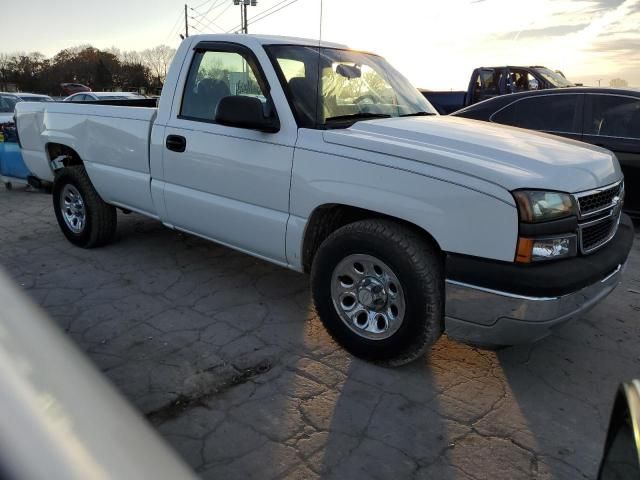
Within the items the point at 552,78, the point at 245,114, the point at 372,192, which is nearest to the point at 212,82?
Result: the point at 245,114

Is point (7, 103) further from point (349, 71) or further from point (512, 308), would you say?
point (512, 308)

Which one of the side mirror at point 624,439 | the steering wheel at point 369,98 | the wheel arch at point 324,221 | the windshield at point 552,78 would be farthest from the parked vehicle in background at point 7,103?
the side mirror at point 624,439

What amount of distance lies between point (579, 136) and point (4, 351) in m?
6.54

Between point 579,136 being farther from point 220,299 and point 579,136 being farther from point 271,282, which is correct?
point 220,299

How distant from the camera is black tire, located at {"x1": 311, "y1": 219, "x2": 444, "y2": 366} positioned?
280 cm

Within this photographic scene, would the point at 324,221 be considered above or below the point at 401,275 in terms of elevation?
above

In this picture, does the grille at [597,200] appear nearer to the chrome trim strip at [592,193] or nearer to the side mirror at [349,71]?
the chrome trim strip at [592,193]

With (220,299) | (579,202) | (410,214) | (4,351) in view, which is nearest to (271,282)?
(220,299)

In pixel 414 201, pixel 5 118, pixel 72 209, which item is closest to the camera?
pixel 414 201

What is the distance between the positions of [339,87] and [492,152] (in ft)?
4.25

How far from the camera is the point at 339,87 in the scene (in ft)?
12.0

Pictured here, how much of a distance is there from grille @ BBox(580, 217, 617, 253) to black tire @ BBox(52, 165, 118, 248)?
4.12 metres

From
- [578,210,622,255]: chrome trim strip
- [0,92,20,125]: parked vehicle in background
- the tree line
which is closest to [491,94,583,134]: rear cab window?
[578,210,622,255]: chrome trim strip

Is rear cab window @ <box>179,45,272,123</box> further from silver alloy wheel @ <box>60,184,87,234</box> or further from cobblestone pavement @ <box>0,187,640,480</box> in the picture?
silver alloy wheel @ <box>60,184,87,234</box>
